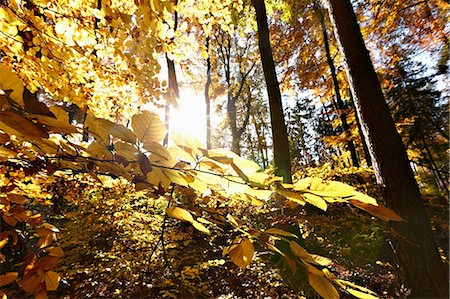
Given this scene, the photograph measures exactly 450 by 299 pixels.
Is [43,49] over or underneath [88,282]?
over

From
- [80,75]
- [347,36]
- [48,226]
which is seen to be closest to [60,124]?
[48,226]

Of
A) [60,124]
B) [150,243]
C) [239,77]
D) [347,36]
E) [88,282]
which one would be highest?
[239,77]

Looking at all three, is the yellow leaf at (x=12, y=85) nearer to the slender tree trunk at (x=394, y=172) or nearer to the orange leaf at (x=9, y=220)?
the orange leaf at (x=9, y=220)

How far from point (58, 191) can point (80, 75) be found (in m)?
2.29

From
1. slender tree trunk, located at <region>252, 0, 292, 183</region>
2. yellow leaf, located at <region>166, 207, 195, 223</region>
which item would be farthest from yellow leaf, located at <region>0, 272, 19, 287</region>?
slender tree trunk, located at <region>252, 0, 292, 183</region>

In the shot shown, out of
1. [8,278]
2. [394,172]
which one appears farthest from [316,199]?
[394,172]

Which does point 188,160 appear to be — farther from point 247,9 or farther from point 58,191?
point 247,9

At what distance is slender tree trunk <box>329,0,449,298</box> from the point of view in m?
2.66

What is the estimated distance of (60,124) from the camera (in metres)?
0.44

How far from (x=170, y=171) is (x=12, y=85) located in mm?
327

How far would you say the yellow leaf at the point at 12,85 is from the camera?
0.45 meters

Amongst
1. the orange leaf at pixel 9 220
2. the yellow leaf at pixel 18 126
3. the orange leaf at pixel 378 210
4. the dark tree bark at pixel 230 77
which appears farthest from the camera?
the dark tree bark at pixel 230 77

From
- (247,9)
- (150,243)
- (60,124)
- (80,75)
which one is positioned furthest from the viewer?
(247,9)

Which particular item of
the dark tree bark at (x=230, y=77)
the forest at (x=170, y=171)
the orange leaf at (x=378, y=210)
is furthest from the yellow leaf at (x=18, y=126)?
the dark tree bark at (x=230, y=77)
